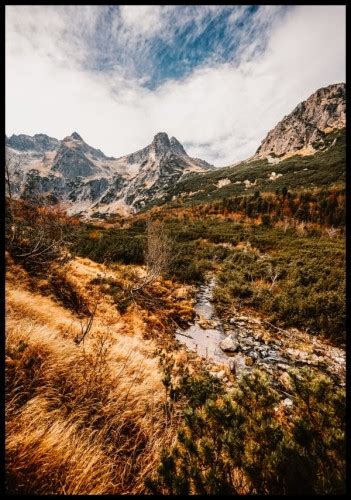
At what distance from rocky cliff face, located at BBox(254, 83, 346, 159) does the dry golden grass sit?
74.0 m

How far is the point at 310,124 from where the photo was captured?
73.4 metres

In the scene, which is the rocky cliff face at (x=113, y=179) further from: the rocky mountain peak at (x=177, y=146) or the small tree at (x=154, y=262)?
the small tree at (x=154, y=262)

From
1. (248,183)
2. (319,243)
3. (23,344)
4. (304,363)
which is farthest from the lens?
(248,183)

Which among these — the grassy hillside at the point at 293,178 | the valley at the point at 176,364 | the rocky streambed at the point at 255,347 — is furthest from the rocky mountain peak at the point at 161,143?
the rocky streambed at the point at 255,347

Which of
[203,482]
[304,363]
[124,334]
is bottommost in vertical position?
[304,363]

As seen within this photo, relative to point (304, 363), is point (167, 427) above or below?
above

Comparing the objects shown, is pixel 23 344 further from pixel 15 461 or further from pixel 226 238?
pixel 226 238

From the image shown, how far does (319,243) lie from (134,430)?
15839 mm

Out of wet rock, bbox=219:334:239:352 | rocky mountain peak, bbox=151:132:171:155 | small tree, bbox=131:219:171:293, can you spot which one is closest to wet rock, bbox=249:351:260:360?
wet rock, bbox=219:334:239:352

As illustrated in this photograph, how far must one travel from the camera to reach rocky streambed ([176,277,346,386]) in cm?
583

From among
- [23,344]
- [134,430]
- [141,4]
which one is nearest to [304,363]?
[134,430]

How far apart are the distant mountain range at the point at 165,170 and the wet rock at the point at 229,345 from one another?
20.9 feet

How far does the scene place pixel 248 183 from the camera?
54000 mm

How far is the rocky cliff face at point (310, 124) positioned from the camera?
68875 mm
